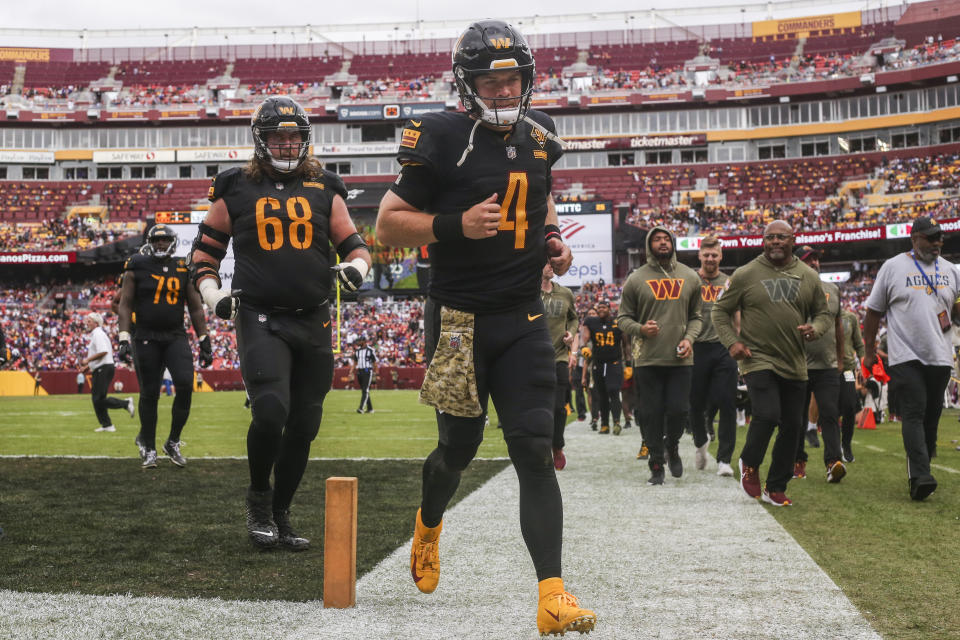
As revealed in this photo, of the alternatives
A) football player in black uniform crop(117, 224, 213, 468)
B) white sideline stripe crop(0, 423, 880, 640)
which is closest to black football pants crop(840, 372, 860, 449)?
white sideline stripe crop(0, 423, 880, 640)

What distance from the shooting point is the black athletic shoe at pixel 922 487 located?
21.5 feet

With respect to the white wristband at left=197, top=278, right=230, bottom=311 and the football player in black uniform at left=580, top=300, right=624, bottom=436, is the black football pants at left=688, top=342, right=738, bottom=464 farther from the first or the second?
the white wristband at left=197, top=278, right=230, bottom=311

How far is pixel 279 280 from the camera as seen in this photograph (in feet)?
16.1

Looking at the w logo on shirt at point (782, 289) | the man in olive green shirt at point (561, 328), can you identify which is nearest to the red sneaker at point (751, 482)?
the w logo on shirt at point (782, 289)

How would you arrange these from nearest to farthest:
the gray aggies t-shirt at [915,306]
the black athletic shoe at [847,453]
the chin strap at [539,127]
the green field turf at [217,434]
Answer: the chin strap at [539,127], the gray aggies t-shirt at [915,306], the black athletic shoe at [847,453], the green field turf at [217,434]

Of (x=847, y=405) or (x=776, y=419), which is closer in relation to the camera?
(x=776, y=419)

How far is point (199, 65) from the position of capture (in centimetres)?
6825

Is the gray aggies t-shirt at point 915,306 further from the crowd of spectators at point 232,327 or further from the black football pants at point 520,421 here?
the crowd of spectators at point 232,327

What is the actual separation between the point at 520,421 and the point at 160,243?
577cm

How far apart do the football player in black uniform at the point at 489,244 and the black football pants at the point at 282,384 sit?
1.37 meters

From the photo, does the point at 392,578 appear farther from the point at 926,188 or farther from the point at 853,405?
the point at 926,188

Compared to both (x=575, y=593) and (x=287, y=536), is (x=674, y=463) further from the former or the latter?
(x=575, y=593)

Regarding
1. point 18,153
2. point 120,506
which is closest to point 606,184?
point 18,153

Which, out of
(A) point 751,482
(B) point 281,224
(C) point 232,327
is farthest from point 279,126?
(C) point 232,327
